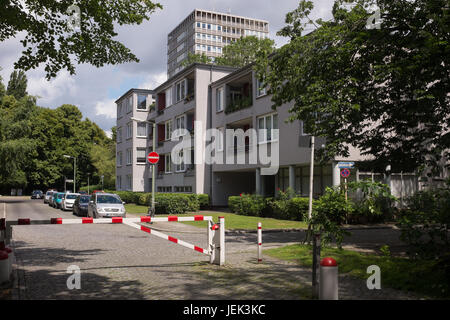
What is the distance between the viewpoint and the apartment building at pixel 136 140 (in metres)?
50.6

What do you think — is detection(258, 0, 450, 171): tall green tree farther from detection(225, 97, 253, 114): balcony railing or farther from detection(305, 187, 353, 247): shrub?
detection(225, 97, 253, 114): balcony railing

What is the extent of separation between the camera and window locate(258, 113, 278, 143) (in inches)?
1016

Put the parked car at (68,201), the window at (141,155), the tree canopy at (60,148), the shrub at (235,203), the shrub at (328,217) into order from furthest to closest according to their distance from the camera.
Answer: the tree canopy at (60,148), the window at (141,155), the parked car at (68,201), the shrub at (235,203), the shrub at (328,217)

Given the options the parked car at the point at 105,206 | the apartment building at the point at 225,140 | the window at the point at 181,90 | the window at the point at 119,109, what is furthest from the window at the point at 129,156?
A: the parked car at the point at 105,206

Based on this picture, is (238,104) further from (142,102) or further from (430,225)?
(142,102)

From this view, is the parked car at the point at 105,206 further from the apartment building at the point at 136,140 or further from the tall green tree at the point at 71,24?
the apartment building at the point at 136,140

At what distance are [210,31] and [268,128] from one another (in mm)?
86296

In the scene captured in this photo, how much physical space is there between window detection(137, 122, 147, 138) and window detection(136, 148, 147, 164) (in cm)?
173

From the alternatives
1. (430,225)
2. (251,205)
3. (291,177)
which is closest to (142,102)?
(251,205)

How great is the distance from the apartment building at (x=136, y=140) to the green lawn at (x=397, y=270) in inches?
1596

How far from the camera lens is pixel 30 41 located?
1030 centimetres

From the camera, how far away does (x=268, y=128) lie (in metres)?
26.6

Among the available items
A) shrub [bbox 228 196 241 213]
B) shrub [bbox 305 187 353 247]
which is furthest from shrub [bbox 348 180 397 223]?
shrub [bbox 228 196 241 213]
